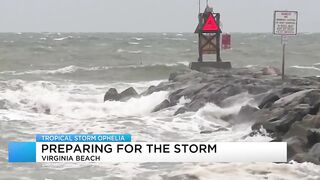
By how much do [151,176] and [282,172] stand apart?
1.86 metres

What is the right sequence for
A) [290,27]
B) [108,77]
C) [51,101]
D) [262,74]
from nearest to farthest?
[290,27]
[51,101]
[262,74]
[108,77]

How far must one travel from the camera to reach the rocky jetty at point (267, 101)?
8070mm

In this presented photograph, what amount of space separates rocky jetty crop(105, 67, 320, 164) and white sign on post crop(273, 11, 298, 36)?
1.37 metres

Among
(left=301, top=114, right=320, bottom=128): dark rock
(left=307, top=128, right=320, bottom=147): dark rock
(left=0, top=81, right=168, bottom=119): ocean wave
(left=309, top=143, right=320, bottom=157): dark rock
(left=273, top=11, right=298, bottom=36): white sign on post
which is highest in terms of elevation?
(left=273, top=11, right=298, bottom=36): white sign on post

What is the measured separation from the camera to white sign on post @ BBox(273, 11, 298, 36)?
40.5ft

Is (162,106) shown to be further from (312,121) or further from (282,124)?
(312,121)

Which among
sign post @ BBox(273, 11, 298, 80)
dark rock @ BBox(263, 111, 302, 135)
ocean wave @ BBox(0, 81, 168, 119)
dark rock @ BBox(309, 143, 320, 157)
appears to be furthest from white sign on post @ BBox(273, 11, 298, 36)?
dark rock @ BBox(309, 143, 320, 157)

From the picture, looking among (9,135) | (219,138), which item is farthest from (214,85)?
(9,135)

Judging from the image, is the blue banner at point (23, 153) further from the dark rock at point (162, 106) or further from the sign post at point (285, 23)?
the sign post at point (285, 23)

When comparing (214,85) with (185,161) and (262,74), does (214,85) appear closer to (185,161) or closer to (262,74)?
(262,74)

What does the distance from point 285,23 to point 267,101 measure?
6.95 feet

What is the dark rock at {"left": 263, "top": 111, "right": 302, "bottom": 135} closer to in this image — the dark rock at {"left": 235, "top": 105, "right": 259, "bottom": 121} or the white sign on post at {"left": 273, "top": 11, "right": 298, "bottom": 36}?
the dark rock at {"left": 235, "top": 105, "right": 259, "bottom": 121}

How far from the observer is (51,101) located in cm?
1627

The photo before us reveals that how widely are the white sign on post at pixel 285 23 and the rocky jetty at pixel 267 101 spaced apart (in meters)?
1.37
